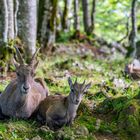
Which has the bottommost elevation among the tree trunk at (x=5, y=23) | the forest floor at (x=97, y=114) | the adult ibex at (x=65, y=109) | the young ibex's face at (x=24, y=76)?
the forest floor at (x=97, y=114)

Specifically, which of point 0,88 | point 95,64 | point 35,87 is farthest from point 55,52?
point 35,87

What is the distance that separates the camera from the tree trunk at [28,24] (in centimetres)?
1414

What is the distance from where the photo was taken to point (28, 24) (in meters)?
14.3

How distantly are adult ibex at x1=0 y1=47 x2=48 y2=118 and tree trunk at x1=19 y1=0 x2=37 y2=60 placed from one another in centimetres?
534

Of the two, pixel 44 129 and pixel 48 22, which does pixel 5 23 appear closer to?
pixel 48 22

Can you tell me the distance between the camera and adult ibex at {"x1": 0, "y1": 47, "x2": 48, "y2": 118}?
856 centimetres

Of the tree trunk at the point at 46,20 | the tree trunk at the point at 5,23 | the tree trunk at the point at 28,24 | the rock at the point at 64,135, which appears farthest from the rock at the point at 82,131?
the tree trunk at the point at 46,20

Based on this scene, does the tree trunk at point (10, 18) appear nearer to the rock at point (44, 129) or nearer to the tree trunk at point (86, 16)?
the rock at point (44, 129)

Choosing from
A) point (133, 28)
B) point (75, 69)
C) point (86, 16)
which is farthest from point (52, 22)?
point (86, 16)

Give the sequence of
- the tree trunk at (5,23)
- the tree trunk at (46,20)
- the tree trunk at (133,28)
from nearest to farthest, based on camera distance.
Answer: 1. the tree trunk at (5,23)
2. the tree trunk at (46,20)
3. the tree trunk at (133,28)

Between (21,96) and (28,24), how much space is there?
592 cm

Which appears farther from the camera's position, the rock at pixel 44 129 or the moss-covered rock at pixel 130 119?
the moss-covered rock at pixel 130 119

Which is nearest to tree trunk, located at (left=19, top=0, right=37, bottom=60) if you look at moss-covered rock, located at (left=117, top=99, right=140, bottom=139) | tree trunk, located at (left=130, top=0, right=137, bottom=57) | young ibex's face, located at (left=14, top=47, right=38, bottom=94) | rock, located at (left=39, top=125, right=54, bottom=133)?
tree trunk, located at (left=130, top=0, right=137, bottom=57)

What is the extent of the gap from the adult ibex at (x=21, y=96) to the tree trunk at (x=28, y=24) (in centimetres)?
534
